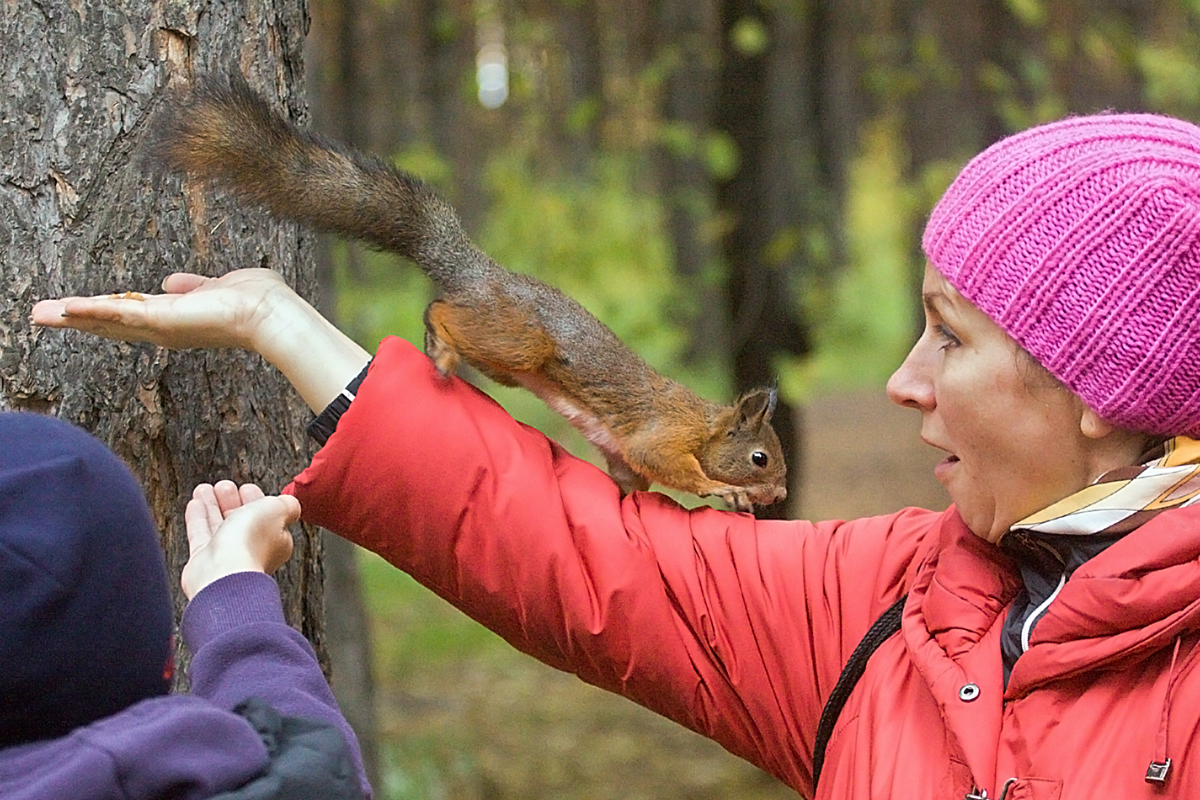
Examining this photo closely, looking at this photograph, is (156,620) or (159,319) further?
(159,319)

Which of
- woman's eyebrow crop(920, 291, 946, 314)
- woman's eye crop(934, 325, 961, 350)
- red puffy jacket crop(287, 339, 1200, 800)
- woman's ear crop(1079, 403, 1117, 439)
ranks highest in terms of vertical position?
woman's eyebrow crop(920, 291, 946, 314)

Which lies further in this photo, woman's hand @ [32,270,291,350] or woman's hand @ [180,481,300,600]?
woman's hand @ [32,270,291,350]

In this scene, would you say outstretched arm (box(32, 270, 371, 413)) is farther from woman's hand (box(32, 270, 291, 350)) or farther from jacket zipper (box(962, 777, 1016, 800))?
jacket zipper (box(962, 777, 1016, 800))

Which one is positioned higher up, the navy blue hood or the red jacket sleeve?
the navy blue hood

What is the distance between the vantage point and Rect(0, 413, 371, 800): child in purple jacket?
0.88 m

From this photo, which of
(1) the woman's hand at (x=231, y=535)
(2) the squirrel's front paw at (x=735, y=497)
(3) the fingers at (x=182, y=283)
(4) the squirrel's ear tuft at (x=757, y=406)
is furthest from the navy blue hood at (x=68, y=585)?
(4) the squirrel's ear tuft at (x=757, y=406)

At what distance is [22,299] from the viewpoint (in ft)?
4.69

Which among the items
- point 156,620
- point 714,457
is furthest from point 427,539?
point 714,457

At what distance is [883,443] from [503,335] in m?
8.12

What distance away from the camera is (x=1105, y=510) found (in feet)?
4.08

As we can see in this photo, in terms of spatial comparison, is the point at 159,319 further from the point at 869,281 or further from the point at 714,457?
the point at 869,281

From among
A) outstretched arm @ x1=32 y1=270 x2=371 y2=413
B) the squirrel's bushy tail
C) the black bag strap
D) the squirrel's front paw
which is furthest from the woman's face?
the squirrel's front paw

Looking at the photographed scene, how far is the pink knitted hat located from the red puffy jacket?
0.44 ft

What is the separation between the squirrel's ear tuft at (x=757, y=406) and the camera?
2.36 m
